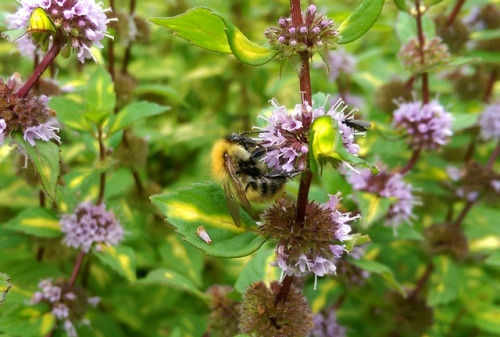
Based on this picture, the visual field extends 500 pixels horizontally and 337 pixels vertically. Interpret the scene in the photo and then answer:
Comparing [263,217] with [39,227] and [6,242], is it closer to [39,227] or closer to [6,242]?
[39,227]

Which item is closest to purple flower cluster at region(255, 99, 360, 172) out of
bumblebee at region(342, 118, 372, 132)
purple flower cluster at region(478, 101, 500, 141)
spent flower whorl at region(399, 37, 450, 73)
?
bumblebee at region(342, 118, 372, 132)

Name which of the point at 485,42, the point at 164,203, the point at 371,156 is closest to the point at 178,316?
the point at 371,156

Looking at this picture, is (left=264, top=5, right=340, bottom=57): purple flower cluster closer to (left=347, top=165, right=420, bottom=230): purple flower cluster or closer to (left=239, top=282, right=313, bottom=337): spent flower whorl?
(left=239, top=282, right=313, bottom=337): spent flower whorl

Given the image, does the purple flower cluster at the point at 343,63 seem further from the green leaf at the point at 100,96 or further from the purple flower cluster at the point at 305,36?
the purple flower cluster at the point at 305,36

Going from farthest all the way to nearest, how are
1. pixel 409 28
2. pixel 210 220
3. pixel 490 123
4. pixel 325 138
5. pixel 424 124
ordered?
1. pixel 490 123
2. pixel 409 28
3. pixel 424 124
4. pixel 210 220
5. pixel 325 138

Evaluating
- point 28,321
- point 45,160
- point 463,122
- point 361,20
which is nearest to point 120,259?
point 28,321

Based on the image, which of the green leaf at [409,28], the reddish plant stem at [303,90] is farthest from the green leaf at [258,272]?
the green leaf at [409,28]

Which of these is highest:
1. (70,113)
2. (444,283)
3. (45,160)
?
(70,113)

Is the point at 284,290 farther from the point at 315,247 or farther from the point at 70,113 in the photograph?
the point at 70,113
